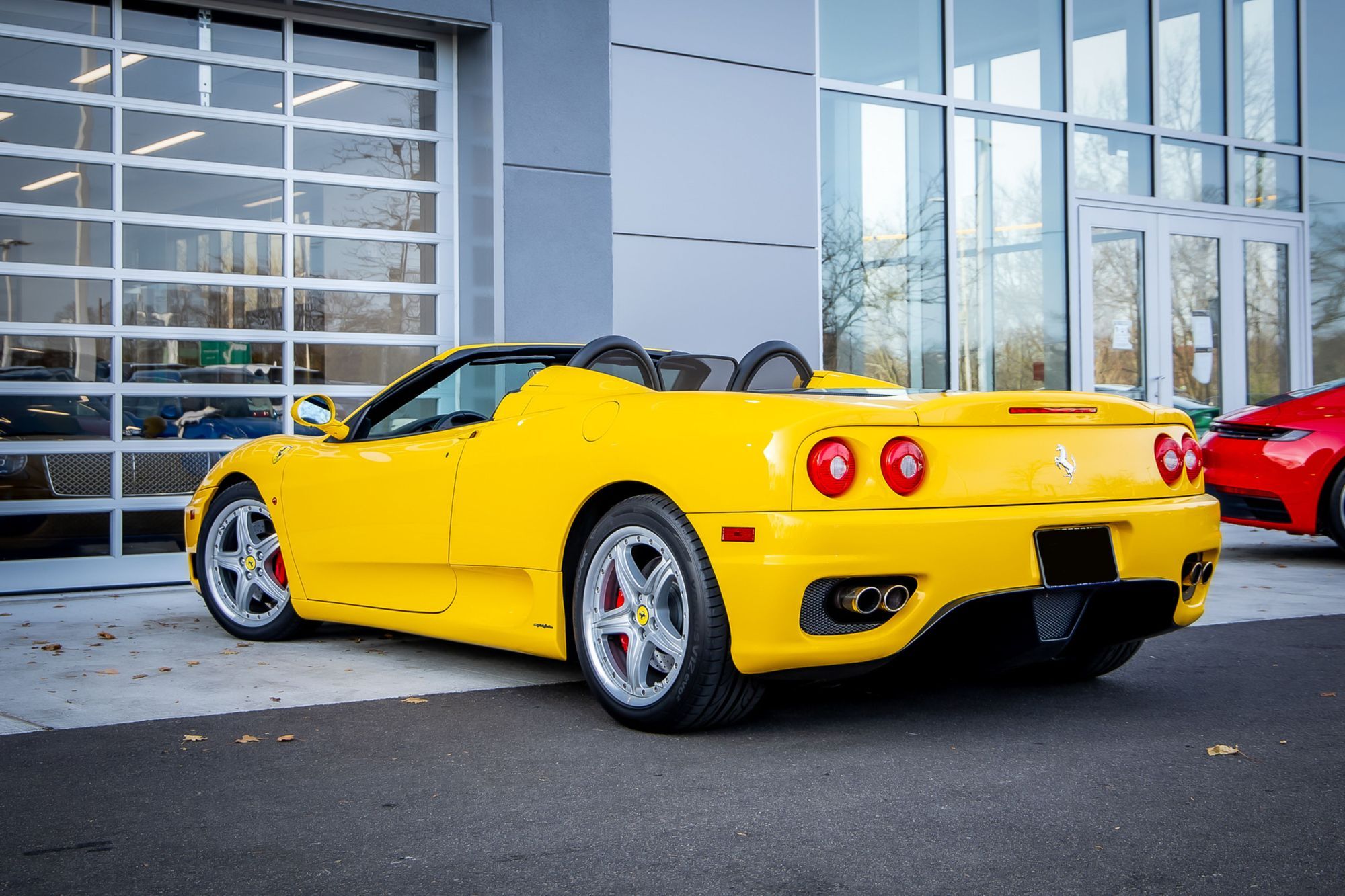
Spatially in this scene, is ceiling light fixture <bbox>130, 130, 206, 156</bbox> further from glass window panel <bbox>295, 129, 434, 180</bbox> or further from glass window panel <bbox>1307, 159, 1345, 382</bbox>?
glass window panel <bbox>1307, 159, 1345, 382</bbox>

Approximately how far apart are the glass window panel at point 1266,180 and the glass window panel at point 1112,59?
1493 millimetres

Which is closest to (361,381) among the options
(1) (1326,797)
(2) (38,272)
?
(2) (38,272)

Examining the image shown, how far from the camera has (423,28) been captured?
391 inches

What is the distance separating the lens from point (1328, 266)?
584 inches

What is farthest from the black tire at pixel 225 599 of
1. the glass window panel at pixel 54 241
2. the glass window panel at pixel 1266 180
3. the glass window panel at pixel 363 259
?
the glass window panel at pixel 1266 180

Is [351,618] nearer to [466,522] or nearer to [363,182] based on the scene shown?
[466,522]

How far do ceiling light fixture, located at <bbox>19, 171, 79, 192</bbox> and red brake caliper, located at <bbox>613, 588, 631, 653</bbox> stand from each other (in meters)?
6.21

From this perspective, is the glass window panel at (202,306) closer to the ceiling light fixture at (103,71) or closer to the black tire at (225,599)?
the ceiling light fixture at (103,71)

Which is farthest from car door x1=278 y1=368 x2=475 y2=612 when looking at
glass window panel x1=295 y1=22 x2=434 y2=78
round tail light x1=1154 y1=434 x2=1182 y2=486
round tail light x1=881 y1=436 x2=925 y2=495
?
glass window panel x1=295 y1=22 x2=434 y2=78

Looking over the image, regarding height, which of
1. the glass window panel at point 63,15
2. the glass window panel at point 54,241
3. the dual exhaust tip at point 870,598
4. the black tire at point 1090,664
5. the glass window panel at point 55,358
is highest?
the glass window panel at point 63,15

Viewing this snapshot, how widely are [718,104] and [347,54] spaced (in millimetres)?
2819

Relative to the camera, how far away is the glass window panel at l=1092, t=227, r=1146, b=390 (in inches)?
519

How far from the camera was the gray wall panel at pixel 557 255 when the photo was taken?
983 cm

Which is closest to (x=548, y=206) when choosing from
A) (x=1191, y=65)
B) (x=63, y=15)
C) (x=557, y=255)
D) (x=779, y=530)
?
(x=557, y=255)
